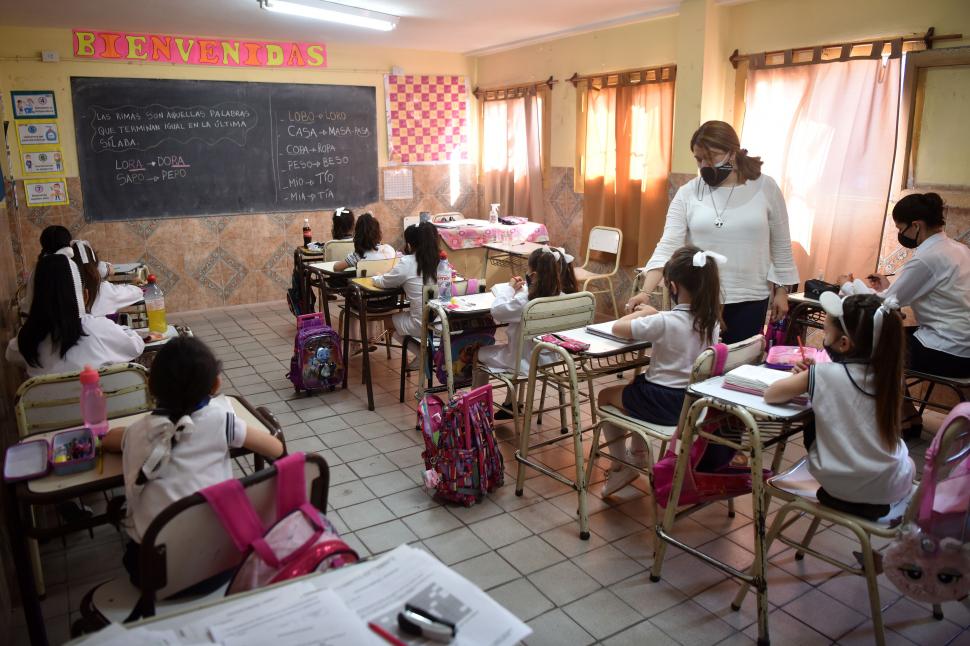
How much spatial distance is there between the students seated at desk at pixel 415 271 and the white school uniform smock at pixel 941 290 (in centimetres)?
238

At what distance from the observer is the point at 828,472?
1.98m

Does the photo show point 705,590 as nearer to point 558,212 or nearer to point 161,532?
point 161,532

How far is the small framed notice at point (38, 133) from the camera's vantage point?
18.5 ft

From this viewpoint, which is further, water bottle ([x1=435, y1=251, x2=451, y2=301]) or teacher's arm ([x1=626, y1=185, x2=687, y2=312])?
water bottle ([x1=435, y1=251, x2=451, y2=301])

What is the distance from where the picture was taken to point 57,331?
2732 millimetres

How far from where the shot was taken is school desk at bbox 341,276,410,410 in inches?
162

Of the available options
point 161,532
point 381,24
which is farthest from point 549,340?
point 381,24

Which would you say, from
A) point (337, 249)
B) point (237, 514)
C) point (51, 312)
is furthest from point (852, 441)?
point (337, 249)

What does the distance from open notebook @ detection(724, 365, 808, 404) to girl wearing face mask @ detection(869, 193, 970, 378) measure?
1.50 metres

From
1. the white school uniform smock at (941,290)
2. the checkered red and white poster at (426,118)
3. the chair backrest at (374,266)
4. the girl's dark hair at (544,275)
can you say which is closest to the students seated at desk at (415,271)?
the chair backrest at (374,266)

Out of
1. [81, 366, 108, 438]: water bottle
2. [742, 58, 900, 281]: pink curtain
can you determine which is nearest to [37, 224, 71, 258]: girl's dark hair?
[81, 366, 108, 438]: water bottle

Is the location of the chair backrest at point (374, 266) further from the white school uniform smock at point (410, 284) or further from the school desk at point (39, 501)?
the school desk at point (39, 501)

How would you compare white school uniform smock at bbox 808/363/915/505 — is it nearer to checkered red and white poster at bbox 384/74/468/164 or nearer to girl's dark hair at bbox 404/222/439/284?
girl's dark hair at bbox 404/222/439/284

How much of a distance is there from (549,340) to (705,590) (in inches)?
42.2
